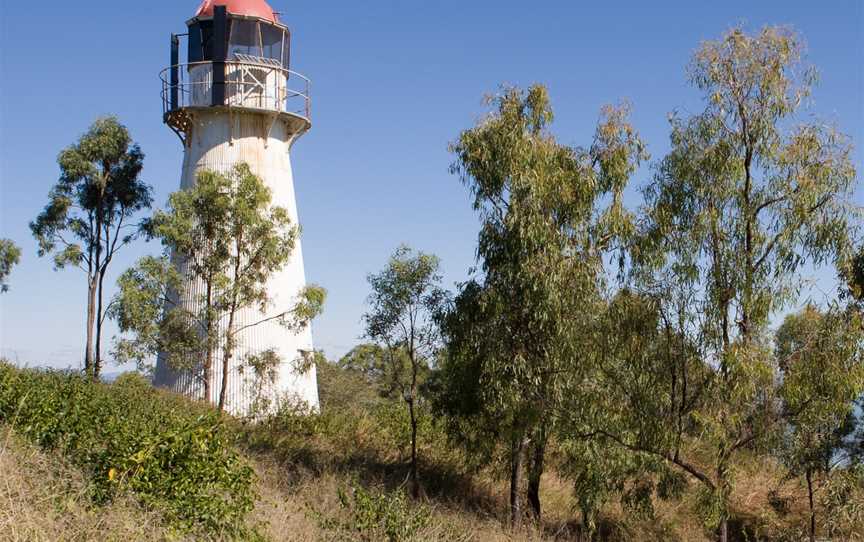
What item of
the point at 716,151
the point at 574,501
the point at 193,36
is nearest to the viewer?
the point at 716,151

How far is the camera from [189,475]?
8445mm

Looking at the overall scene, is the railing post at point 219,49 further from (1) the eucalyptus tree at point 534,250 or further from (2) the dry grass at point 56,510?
(2) the dry grass at point 56,510

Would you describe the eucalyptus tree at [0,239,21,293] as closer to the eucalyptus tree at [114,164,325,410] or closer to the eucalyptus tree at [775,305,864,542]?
the eucalyptus tree at [114,164,325,410]

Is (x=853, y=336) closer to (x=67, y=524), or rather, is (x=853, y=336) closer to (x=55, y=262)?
(x=67, y=524)

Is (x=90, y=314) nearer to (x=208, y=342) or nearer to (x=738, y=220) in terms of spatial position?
(x=208, y=342)

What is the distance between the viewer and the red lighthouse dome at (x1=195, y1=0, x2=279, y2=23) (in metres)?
21.7

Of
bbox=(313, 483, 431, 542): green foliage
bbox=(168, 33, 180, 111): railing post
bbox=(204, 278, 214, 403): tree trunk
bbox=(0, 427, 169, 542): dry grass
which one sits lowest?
bbox=(313, 483, 431, 542): green foliage

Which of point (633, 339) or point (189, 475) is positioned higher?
point (633, 339)

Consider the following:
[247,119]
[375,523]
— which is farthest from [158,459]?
[247,119]

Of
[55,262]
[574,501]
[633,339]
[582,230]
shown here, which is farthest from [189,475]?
[55,262]

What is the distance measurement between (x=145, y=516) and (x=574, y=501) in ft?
38.3

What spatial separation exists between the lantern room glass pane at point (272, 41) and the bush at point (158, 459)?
13808mm

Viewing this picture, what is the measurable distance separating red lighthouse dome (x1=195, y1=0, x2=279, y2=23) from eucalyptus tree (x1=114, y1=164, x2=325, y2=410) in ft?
16.8

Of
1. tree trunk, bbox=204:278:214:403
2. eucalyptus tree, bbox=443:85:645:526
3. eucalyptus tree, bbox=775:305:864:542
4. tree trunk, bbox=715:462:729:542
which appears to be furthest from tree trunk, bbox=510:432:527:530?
tree trunk, bbox=204:278:214:403
